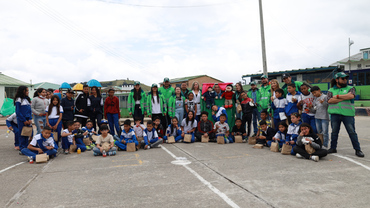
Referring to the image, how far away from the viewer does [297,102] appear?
7.34 m

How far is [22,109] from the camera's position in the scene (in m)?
7.18

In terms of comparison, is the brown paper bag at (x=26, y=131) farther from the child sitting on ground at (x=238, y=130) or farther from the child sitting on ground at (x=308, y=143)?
the child sitting on ground at (x=308, y=143)

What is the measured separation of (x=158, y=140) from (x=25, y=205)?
175 inches

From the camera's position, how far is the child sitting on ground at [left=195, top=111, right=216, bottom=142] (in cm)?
875

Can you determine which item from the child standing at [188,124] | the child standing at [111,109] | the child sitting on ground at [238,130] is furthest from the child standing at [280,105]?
the child standing at [111,109]

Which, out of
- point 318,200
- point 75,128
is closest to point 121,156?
point 75,128

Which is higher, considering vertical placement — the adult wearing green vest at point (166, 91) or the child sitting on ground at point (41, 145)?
the adult wearing green vest at point (166, 91)

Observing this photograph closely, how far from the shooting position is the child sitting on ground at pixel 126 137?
7430 millimetres

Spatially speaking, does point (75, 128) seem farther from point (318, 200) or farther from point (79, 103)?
point (318, 200)

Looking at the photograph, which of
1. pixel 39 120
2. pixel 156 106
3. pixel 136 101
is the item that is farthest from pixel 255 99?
pixel 39 120

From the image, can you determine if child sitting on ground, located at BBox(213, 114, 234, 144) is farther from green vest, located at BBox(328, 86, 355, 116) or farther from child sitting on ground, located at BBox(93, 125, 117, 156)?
child sitting on ground, located at BBox(93, 125, 117, 156)

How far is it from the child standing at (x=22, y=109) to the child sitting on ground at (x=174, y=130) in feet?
13.9

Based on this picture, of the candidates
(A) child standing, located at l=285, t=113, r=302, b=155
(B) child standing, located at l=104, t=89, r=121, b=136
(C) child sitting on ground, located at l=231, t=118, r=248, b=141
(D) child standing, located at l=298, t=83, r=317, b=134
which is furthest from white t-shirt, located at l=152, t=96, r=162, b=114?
(D) child standing, located at l=298, t=83, r=317, b=134

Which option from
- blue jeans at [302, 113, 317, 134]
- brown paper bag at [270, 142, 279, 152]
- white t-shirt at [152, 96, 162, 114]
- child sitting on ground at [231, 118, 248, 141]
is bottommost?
brown paper bag at [270, 142, 279, 152]
